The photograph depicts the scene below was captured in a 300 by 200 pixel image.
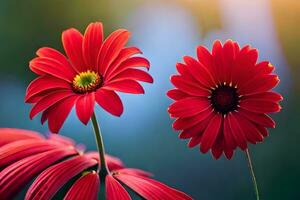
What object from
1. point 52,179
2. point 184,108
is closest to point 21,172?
point 52,179

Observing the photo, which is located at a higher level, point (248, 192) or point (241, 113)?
point (241, 113)

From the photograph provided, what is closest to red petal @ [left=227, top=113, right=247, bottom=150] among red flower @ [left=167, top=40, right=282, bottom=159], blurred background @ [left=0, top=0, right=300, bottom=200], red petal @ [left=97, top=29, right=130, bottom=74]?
red flower @ [left=167, top=40, right=282, bottom=159]

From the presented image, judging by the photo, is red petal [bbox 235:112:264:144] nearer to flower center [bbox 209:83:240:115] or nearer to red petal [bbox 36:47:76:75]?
flower center [bbox 209:83:240:115]

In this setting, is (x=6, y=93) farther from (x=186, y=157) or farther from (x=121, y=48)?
(x=121, y=48)

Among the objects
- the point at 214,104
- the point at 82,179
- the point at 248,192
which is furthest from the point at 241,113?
the point at 248,192

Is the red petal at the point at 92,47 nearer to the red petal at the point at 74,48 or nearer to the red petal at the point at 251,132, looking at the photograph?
Answer: the red petal at the point at 74,48

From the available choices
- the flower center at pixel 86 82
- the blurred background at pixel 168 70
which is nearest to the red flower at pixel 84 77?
the flower center at pixel 86 82
